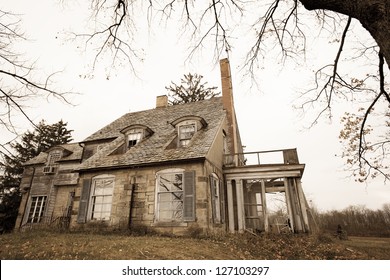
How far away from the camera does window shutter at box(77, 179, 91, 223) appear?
11.5 metres

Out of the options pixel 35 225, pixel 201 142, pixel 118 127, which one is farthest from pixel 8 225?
pixel 201 142

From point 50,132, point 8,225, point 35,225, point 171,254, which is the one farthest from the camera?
point 50,132

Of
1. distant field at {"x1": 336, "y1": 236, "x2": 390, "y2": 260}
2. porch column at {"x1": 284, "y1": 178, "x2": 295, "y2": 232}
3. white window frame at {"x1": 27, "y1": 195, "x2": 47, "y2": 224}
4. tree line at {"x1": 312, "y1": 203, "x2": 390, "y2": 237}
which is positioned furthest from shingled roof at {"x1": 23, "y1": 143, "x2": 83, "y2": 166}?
tree line at {"x1": 312, "y1": 203, "x2": 390, "y2": 237}

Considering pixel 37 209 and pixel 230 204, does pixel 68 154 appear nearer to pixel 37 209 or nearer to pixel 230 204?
pixel 37 209

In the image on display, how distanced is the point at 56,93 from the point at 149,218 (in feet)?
22.8

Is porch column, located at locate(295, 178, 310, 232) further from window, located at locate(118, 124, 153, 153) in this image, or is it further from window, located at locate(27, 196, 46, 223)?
window, located at locate(27, 196, 46, 223)

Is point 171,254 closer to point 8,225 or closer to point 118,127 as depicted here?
point 118,127

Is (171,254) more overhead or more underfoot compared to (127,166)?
more underfoot

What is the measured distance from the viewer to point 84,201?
11.8 meters

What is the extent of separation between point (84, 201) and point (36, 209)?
9359 millimetres

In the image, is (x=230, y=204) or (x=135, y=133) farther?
(x=135, y=133)

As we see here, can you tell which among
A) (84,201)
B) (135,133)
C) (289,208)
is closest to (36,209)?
(84,201)

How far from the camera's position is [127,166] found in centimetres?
1155
